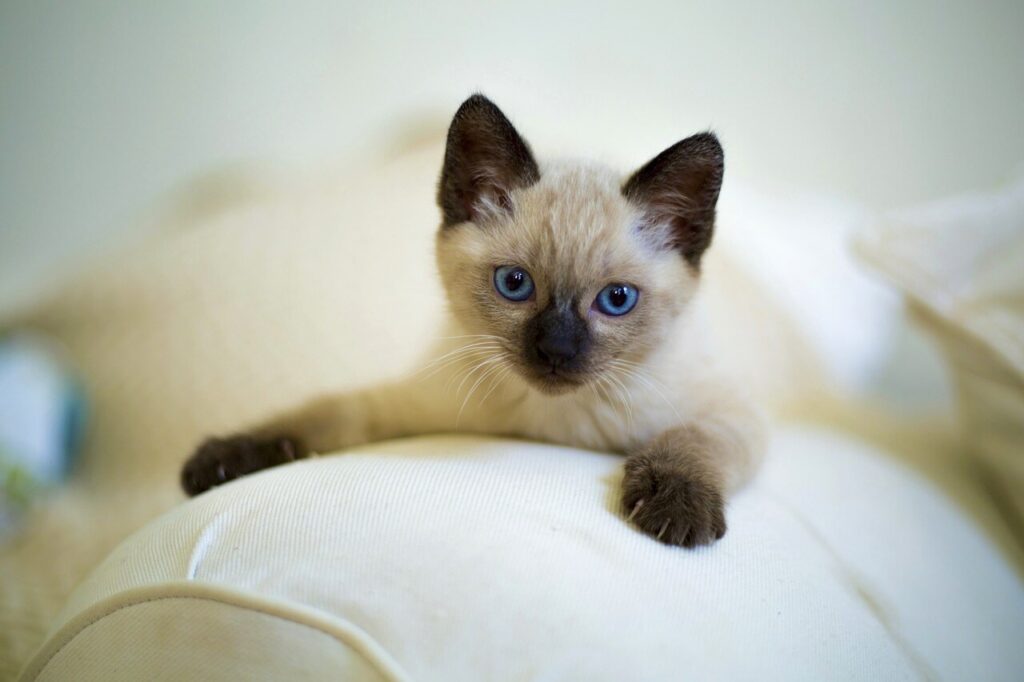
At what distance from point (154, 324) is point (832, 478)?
1554mm

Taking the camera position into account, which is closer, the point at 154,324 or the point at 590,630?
the point at 590,630

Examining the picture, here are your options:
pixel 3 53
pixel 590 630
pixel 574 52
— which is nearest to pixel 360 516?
pixel 590 630

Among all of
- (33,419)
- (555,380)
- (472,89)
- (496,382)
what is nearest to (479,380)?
(496,382)

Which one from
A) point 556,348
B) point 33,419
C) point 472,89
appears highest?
point 472,89

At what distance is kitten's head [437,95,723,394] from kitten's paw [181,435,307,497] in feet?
1.20

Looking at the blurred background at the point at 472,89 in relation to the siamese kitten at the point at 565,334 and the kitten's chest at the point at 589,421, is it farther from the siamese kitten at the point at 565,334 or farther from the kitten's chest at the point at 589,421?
the kitten's chest at the point at 589,421

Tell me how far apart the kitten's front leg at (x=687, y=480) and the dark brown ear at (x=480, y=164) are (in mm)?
444

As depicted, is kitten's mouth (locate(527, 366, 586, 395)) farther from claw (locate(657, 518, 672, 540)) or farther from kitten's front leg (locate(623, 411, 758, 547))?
claw (locate(657, 518, 672, 540))

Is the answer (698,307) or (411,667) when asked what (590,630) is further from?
(698,307)

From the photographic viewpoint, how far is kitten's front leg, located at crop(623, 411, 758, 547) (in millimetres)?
777

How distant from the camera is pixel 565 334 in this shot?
2.96 ft

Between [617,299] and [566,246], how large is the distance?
108mm

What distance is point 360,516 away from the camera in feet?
2.32

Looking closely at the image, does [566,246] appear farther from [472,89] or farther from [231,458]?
[231,458]
